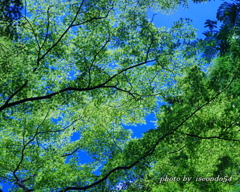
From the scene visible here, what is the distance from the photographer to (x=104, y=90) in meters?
11.1

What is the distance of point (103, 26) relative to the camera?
1002cm

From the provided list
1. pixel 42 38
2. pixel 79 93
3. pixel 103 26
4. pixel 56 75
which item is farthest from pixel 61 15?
pixel 79 93

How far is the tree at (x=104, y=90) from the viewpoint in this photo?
7863 mm

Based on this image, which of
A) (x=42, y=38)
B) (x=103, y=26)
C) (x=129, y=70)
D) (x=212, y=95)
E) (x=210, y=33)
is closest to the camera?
(x=210, y=33)

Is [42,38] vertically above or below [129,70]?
above

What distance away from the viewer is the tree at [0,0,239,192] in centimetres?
786

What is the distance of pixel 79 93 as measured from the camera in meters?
10.1

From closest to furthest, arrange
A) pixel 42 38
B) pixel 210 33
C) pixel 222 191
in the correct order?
pixel 210 33
pixel 42 38
pixel 222 191

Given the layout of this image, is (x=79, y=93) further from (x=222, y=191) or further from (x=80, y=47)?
(x=222, y=191)

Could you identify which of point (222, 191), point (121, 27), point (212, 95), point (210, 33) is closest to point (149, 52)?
point (121, 27)

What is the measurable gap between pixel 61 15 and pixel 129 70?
430 cm

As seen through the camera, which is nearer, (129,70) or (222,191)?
(129,70)

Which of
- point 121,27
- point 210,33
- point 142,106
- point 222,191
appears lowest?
point 222,191

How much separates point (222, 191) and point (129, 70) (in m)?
8.80
